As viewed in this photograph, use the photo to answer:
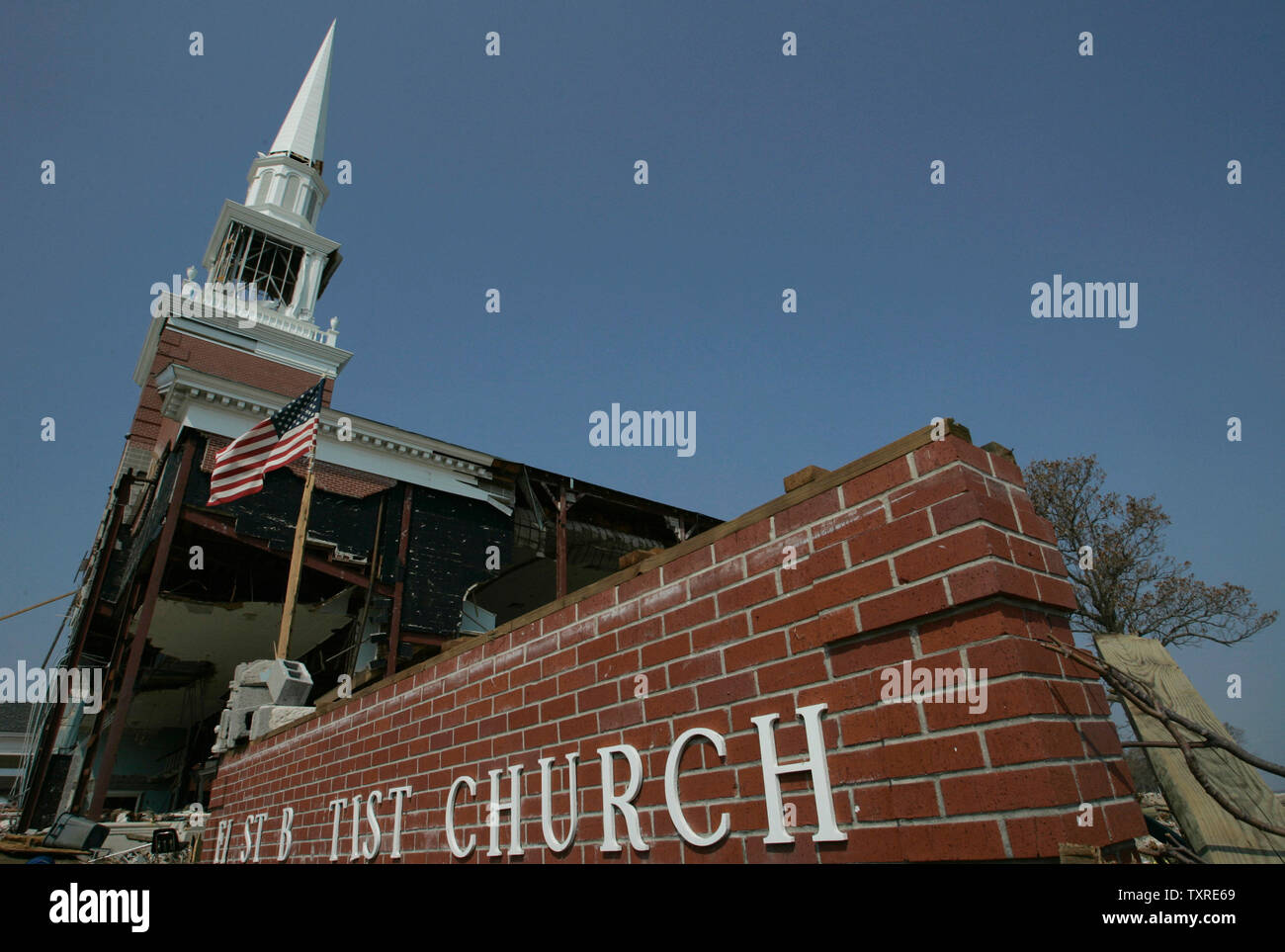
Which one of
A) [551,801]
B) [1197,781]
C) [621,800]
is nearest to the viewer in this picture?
[1197,781]

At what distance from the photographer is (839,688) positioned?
6.37 feet

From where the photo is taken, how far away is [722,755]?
2.20 metres

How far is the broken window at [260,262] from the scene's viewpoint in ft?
75.6

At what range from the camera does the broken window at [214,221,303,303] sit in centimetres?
2303

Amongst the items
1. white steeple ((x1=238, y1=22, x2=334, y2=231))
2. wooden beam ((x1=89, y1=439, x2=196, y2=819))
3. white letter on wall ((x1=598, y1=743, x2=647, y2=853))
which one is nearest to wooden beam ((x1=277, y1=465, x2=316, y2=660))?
wooden beam ((x1=89, y1=439, x2=196, y2=819))

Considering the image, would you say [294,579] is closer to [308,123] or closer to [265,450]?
[265,450]

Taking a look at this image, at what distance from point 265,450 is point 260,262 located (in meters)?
16.4

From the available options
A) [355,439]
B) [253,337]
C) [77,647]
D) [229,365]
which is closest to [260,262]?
[253,337]

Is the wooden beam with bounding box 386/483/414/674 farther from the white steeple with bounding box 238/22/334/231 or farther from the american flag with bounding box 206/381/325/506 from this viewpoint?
the white steeple with bounding box 238/22/334/231
